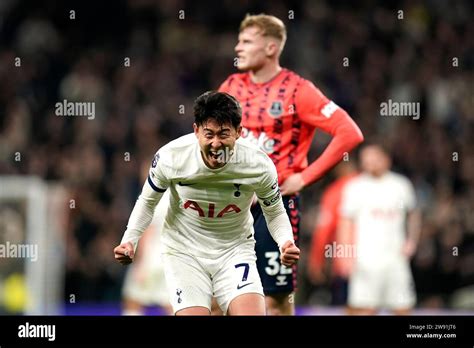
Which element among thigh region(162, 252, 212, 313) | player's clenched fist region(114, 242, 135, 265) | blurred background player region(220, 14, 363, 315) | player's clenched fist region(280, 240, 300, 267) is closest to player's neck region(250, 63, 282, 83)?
blurred background player region(220, 14, 363, 315)

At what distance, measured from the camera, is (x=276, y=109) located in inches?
282

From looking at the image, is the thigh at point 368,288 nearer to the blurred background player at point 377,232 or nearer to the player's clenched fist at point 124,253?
the blurred background player at point 377,232

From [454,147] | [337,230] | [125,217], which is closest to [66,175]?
[125,217]

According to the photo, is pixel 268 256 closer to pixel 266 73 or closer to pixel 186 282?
pixel 186 282

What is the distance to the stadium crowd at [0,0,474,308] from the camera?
13.0 meters

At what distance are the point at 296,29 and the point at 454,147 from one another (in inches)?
121

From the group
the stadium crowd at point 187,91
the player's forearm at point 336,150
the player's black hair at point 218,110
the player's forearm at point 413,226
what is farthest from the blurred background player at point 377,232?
the player's black hair at point 218,110

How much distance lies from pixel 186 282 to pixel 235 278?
265mm

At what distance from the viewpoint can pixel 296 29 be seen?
618 inches

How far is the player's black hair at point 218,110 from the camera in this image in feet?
19.8

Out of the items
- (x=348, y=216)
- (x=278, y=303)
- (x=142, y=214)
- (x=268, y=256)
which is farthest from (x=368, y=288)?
(x=142, y=214)

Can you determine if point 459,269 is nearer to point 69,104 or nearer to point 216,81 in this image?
point 216,81

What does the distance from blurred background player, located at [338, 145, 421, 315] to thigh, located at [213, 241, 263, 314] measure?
4.60 meters
